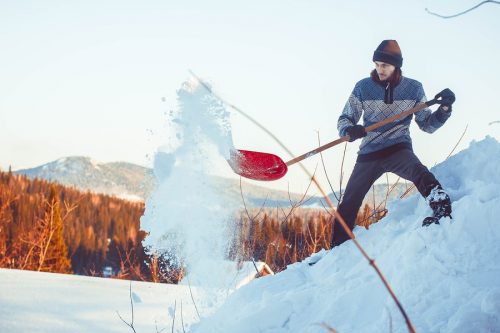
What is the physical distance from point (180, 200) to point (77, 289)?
1902 mm

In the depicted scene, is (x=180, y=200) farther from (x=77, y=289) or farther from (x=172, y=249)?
(x=77, y=289)

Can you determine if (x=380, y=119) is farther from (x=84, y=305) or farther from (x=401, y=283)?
(x=84, y=305)

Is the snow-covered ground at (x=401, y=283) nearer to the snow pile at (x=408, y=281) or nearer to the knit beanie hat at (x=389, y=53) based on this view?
the snow pile at (x=408, y=281)

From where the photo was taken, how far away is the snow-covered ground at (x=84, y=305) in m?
3.60

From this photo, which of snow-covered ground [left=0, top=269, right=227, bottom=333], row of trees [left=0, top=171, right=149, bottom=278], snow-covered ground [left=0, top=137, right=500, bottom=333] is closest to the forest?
row of trees [left=0, top=171, right=149, bottom=278]

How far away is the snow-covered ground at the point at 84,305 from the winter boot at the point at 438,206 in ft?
5.17

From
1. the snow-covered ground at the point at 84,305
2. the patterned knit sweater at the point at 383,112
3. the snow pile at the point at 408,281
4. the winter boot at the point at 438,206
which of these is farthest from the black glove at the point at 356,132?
the snow-covered ground at the point at 84,305

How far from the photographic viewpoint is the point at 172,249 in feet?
12.2

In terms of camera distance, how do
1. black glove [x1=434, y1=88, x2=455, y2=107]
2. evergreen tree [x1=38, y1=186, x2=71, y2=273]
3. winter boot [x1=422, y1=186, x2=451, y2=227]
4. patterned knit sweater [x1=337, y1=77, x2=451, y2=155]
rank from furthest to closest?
evergreen tree [x1=38, y1=186, x2=71, y2=273] < patterned knit sweater [x1=337, y1=77, x2=451, y2=155] < black glove [x1=434, y1=88, x2=455, y2=107] < winter boot [x1=422, y1=186, x2=451, y2=227]

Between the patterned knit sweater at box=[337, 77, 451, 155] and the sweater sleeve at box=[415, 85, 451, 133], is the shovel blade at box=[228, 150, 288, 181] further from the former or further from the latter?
the sweater sleeve at box=[415, 85, 451, 133]

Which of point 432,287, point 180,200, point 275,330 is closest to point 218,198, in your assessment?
point 180,200

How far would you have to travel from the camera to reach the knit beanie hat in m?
3.55

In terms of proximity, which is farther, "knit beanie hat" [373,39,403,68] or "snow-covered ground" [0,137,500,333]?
"knit beanie hat" [373,39,403,68]

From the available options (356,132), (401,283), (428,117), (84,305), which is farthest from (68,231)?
(401,283)
